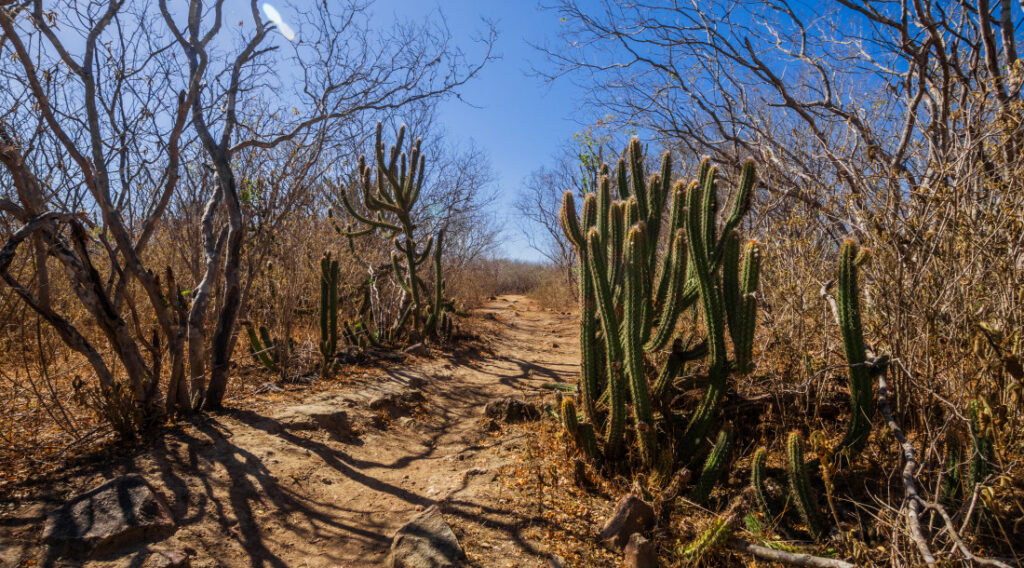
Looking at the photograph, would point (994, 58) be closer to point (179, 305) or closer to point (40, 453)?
point (179, 305)

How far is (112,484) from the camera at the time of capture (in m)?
2.45

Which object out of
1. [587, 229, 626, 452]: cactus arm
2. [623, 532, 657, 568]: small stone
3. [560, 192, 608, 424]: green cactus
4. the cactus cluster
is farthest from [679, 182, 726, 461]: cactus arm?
[623, 532, 657, 568]: small stone

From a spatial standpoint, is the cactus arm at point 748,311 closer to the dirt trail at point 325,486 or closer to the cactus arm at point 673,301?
the cactus arm at point 673,301

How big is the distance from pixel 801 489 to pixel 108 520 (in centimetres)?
320

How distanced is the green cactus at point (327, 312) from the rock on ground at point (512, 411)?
83.2 inches

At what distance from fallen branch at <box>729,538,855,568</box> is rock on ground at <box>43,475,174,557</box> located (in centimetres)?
269

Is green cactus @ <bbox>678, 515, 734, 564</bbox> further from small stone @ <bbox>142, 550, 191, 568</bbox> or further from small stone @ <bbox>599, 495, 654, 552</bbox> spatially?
small stone @ <bbox>142, 550, 191, 568</bbox>

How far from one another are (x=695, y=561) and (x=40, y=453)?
3.73 m

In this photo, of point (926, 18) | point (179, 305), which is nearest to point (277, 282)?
point (179, 305)

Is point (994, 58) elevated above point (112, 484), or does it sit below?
above

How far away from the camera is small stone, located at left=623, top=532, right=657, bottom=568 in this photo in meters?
2.19

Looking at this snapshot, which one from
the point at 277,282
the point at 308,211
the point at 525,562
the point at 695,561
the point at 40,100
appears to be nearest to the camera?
the point at 695,561

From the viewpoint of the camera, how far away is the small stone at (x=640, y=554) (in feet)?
7.19

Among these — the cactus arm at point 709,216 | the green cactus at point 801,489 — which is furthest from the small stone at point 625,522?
the cactus arm at point 709,216
